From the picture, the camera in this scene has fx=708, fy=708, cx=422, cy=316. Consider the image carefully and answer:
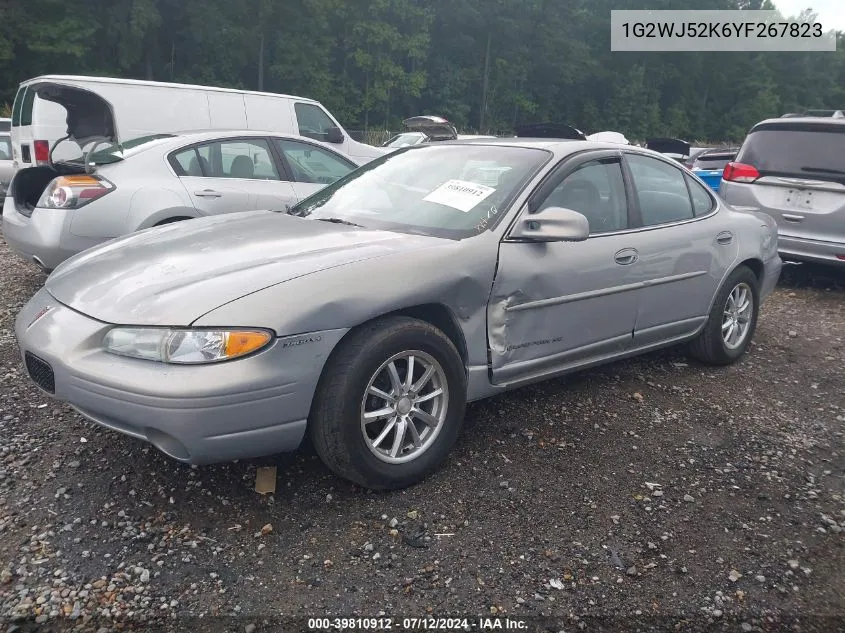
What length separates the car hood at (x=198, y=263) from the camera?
262 centimetres

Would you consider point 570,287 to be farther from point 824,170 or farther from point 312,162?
point 824,170

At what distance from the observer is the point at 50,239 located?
5078mm

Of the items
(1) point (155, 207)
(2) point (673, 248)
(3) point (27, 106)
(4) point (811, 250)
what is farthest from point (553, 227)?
(3) point (27, 106)

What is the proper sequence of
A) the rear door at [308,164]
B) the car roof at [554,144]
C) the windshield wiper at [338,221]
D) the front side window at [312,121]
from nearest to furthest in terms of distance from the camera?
1. the windshield wiper at [338,221]
2. the car roof at [554,144]
3. the rear door at [308,164]
4. the front side window at [312,121]

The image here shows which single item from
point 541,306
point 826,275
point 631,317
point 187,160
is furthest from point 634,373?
point 826,275

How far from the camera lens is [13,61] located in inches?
1235

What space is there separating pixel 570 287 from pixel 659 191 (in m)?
1.16

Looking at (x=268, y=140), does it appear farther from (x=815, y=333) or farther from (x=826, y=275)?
(x=826, y=275)

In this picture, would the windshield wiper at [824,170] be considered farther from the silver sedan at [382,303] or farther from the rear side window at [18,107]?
the rear side window at [18,107]

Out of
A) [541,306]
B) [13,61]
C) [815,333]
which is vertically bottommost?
[815,333]

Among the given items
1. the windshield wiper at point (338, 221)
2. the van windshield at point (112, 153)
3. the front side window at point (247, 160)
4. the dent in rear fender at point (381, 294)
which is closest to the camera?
the dent in rear fender at point (381, 294)

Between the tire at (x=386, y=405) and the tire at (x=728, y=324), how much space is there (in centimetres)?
224

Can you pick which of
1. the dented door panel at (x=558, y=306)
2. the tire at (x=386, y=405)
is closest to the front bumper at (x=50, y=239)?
the tire at (x=386, y=405)

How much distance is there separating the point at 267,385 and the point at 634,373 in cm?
282
